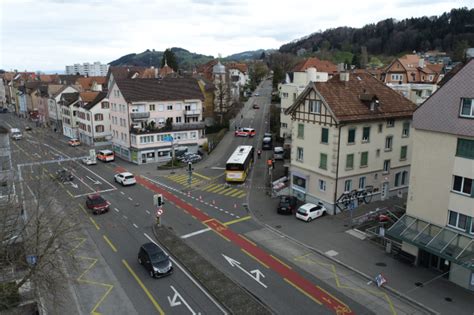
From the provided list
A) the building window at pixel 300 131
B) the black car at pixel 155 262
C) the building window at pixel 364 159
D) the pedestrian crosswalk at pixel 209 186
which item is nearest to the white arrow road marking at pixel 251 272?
the black car at pixel 155 262

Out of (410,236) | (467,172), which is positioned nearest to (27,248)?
(410,236)

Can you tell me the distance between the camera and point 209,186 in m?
50.2

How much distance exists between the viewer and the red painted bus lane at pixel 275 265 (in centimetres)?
2364

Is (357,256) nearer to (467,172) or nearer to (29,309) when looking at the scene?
(467,172)

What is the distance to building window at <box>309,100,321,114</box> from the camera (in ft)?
129

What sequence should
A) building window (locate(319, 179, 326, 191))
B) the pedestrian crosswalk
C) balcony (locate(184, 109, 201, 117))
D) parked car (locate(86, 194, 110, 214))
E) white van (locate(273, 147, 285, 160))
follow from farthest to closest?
balcony (locate(184, 109, 201, 117)) → white van (locate(273, 147, 285, 160)) → the pedestrian crosswalk → building window (locate(319, 179, 326, 191)) → parked car (locate(86, 194, 110, 214))

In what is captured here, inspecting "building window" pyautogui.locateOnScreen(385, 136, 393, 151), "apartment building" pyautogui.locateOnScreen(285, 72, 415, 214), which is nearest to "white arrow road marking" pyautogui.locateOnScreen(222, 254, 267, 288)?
"apartment building" pyautogui.locateOnScreen(285, 72, 415, 214)

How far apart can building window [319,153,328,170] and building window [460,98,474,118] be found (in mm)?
15151

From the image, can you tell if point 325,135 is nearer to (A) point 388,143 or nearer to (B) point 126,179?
(A) point 388,143

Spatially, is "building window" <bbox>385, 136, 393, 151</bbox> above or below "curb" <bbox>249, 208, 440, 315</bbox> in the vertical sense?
above

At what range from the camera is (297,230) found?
35062mm

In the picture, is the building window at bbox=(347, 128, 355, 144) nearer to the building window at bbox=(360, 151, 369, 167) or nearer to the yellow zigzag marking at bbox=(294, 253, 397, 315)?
the building window at bbox=(360, 151, 369, 167)

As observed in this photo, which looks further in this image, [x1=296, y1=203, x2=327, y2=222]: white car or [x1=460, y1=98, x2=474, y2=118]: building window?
[x1=296, y1=203, x2=327, y2=222]: white car

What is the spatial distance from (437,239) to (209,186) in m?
29.5
